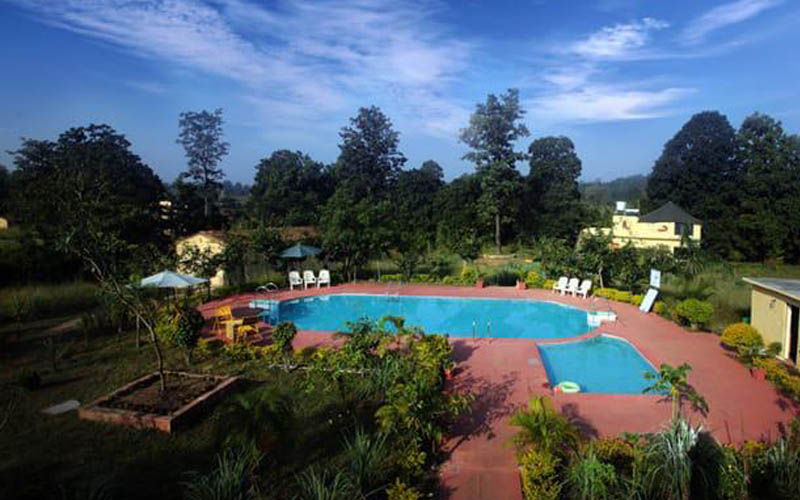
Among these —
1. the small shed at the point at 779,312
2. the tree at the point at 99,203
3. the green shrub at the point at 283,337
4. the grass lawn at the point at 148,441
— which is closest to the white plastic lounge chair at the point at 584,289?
the small shed at the point at 779,312

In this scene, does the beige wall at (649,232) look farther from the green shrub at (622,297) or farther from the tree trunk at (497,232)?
the green shrub at (622,297)

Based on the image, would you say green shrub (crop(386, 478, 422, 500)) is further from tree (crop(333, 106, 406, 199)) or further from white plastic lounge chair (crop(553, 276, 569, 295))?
tree (crop(333, 106, 406, 199))

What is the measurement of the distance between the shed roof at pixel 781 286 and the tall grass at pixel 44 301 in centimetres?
1467

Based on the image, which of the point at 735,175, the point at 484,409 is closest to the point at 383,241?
the point at 484,409

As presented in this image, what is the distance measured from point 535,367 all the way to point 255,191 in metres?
31.5

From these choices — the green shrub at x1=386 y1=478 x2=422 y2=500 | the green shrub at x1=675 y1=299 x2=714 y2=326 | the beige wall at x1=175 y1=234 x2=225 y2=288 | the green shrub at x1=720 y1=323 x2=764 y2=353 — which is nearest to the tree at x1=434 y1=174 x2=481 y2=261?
the beige wall at x1=175 y1=234 x2=225 y2=288

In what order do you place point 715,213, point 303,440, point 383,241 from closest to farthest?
point 303,440
point 383,241
point 715,213

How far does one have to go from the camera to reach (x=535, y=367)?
30.6ft

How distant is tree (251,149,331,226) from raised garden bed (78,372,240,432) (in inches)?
918

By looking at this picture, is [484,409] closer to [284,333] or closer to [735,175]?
[284,333]

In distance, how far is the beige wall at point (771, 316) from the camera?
31.1 ft

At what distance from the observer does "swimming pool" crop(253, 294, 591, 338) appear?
13484mm

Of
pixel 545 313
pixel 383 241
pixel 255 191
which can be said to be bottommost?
pixel 545 313

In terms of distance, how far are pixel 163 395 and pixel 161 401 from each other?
0.67 feet
